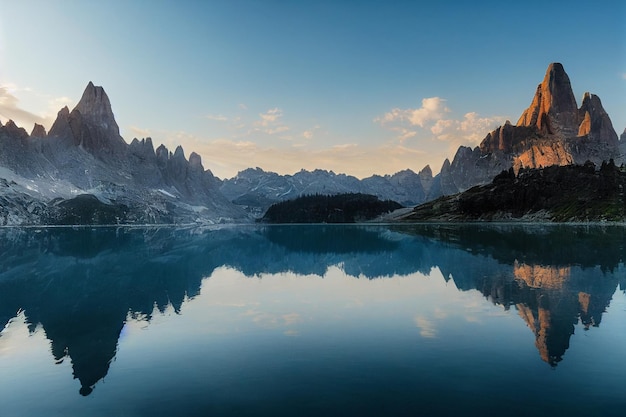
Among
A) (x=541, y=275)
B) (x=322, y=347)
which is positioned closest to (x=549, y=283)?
(x=541, y=275)

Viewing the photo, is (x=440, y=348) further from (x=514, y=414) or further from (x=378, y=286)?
(x=378, y=286)

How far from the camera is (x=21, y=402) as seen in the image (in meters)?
19.0

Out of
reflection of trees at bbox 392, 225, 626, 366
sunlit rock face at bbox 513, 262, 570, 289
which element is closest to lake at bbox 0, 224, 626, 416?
reflection of trees at bbox 392, 225, 626, 366

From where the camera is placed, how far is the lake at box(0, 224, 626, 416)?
59.4ft

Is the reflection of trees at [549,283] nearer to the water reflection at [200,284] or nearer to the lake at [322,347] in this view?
the water reflection at [200,284]

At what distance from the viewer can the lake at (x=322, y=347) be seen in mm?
18094

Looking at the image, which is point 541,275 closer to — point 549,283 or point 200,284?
point 549,283

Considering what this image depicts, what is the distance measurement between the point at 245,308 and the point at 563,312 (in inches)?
1095

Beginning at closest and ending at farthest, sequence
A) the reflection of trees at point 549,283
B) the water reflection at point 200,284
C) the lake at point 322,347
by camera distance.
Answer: the lake at point 322,347 → the water reflection at point 200,284 → the reflection of trees at point 549,283

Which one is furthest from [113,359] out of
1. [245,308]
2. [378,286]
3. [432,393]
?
[378,286]

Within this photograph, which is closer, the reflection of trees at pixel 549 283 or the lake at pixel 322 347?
the lake at pixel 322 347

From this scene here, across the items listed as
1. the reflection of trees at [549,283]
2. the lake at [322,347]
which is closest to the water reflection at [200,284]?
the reflection of trees at [549,283]

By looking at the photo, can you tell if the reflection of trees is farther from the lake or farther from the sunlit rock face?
the lake

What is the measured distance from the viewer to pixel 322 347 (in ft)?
85.3
